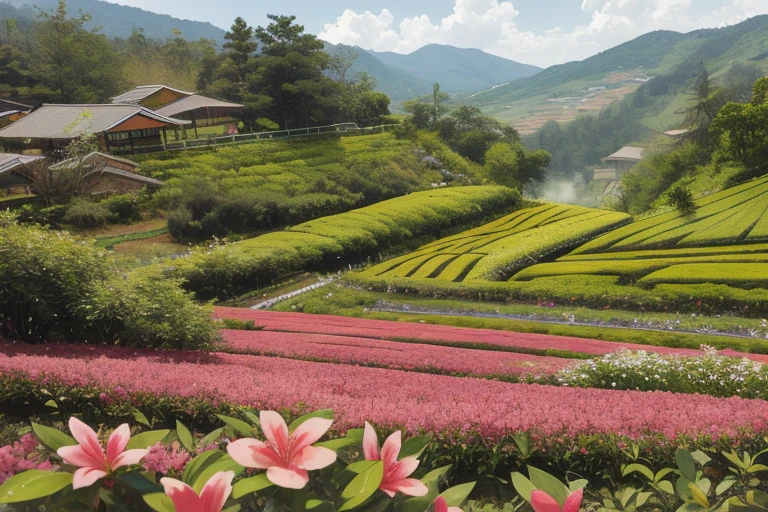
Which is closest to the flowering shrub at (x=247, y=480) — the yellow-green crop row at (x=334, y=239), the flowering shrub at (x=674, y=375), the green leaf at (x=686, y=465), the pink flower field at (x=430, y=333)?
the green leaf at (x=686, y=465)

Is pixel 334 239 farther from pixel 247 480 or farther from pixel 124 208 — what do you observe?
pixel 247 480

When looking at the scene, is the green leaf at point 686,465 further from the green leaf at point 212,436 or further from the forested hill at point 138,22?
the forested hill at point 138,22

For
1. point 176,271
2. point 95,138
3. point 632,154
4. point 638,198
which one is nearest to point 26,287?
point 176,271

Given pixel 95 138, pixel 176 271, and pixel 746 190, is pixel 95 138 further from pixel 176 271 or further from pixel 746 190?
pixel 746 190

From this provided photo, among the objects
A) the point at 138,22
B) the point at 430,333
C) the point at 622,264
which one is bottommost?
the point at 430,333

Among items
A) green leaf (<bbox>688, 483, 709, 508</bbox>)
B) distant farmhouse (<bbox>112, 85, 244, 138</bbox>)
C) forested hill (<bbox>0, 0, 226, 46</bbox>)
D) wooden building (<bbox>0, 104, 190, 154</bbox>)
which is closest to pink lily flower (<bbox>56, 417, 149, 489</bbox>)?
green leaf (<bbox>688, 483, 709, 508</bbox>)

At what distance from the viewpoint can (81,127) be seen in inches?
1105

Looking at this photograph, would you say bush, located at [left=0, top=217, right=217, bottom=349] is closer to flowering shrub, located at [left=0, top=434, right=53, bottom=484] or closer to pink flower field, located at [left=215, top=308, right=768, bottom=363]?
pink flower field, located at [left=215, top=308, right=768, bottom=363]

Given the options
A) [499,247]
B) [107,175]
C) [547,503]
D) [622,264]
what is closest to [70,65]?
[107,175]

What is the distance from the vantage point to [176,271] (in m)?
17.4

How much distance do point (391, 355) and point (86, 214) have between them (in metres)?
17.3

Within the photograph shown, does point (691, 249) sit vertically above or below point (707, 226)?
below

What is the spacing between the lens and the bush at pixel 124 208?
23500mm

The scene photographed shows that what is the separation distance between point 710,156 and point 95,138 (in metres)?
29.6
